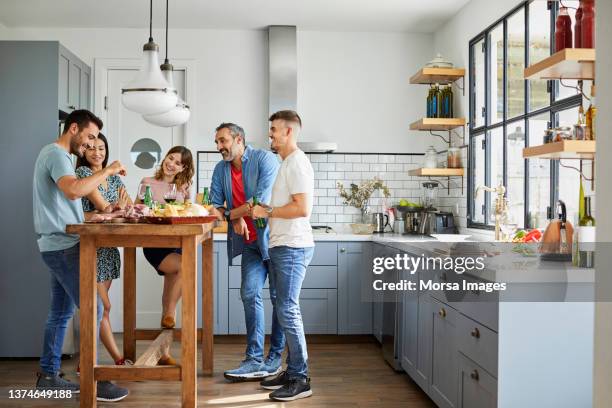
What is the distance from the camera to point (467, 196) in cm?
499

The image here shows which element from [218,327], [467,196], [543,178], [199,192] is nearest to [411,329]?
[543,178]

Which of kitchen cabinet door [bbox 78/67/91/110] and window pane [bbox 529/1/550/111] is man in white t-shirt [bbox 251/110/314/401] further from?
kitchen cabinet door [bbox 78/67/91/110]

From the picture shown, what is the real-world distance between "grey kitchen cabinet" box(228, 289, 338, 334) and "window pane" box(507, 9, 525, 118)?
1995 mm

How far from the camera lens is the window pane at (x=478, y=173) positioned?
481cm

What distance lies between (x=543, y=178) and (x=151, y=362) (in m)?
2.39

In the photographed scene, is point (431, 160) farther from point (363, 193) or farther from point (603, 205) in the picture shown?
point (603, 205)

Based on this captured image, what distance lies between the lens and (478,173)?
16.0 feet

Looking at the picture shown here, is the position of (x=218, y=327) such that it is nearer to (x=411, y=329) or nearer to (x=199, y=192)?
(x=199, y=192)

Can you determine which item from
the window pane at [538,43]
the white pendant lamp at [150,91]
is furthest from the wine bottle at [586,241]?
the white pendant lamp at [150,91]

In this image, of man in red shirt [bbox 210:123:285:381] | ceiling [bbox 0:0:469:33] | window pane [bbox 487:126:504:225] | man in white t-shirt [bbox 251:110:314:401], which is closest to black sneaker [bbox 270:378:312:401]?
man in white t-shirt [bbox 251:110:314:401]

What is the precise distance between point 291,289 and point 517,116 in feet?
5.96

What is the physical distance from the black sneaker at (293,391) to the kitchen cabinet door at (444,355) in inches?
28.1

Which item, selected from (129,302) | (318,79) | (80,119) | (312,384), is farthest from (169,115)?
(318,79)

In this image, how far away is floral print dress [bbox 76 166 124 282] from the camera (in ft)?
12.5
